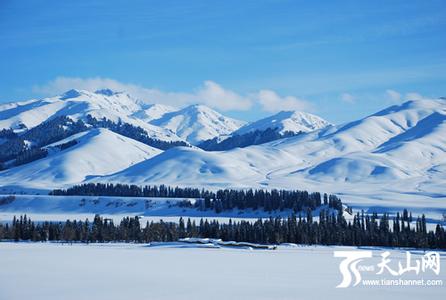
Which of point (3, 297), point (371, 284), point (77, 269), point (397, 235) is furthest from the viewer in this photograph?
point (397, 235)

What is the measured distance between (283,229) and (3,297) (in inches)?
3444

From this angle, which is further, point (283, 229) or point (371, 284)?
point (283, 229)

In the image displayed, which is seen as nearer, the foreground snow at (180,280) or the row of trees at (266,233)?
the foreground snow at (180,280)

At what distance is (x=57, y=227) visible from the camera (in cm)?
13400

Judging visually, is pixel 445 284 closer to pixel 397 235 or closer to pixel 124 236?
pixel 397 235

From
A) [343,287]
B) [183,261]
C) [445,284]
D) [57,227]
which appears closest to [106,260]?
[183,261]

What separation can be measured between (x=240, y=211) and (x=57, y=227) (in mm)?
74082

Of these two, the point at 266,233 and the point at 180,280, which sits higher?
the point at 266,233

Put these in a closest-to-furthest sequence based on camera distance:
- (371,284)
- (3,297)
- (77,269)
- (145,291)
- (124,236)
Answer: (3,297) < (145,291) < (371,284) < (77,269) < (124,236)

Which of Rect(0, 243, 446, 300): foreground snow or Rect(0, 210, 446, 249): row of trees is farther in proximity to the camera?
Rect(0, 210, 446, 249): row of trees

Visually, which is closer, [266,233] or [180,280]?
[180,280]

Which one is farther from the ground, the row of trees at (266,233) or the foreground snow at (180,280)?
the row of trees at (266,233)

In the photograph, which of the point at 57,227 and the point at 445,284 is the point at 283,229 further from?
the point at 445,284

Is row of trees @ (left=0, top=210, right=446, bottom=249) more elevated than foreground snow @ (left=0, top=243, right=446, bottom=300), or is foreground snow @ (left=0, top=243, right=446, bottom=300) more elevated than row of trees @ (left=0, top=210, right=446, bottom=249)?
row of trees @ (left=0, top=210, right=446, bottom=249)
